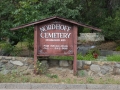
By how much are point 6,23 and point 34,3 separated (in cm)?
183

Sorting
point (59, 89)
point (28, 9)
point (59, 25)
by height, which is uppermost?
point (28, 9)

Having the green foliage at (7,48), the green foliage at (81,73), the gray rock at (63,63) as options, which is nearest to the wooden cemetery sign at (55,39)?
the green foliage at (81,73)

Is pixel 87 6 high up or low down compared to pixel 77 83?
up

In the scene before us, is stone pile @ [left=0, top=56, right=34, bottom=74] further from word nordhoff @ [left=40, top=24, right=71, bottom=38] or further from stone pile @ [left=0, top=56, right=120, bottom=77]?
word nordhoff @ [left=40, top=24, right=71, bottom=38]

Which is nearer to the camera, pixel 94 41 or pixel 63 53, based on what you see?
pixel 63 53

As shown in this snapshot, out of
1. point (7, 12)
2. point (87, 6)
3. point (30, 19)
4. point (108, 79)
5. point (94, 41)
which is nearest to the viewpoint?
point (108, 79)

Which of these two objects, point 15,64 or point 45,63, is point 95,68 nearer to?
point 45,63

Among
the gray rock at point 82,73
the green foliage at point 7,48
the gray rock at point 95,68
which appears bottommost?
the gray rock at point 82,73

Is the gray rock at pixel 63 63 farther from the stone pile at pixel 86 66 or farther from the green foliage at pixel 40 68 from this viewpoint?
the green foliage at pixel 40 68

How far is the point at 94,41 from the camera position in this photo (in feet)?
96.4

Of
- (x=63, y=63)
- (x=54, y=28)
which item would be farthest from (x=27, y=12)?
(x=63, y=63)

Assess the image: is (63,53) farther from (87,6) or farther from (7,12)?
(87,6)

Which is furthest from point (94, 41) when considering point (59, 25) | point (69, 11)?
point (59, 25)

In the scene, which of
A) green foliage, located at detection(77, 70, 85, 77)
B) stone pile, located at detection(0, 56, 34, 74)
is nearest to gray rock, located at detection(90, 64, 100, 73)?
green foliage, located at detection(77, 70, 85, 77)
